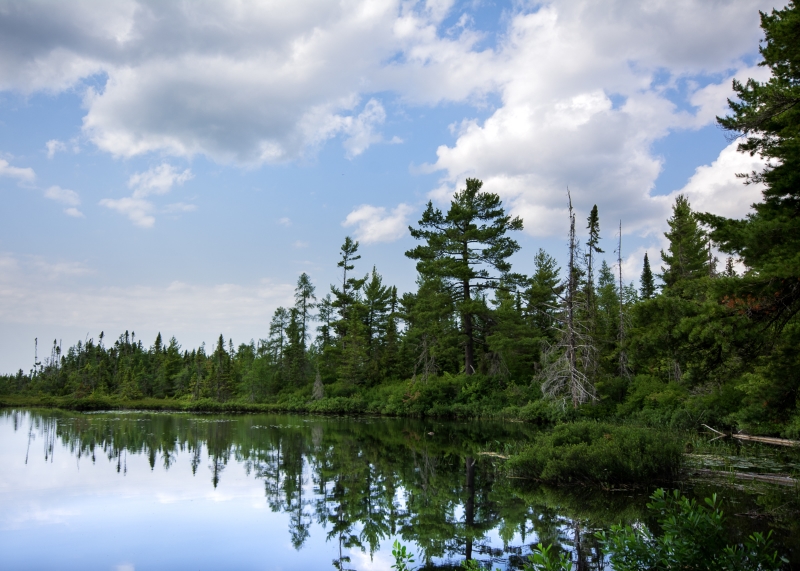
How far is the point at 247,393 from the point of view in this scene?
60.6 metres

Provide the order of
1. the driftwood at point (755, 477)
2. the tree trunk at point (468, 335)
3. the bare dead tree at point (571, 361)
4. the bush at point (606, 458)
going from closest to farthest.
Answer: the driftwood at point (755, 477) < the bush at point (606, 458) < the bare dead tree at point (571, 361) < the tree trunk at point (468, 335)

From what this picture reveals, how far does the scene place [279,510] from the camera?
464 inches

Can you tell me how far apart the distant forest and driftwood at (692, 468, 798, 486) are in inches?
62.9

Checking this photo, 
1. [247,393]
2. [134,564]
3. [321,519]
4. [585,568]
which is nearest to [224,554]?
[134,564]

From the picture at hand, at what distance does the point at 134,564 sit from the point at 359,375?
146ft

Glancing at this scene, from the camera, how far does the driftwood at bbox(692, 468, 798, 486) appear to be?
1157 centimetres

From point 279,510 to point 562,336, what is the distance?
2252 cm

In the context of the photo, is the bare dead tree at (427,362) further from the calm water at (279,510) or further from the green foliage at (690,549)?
the green foliage at (690,549)

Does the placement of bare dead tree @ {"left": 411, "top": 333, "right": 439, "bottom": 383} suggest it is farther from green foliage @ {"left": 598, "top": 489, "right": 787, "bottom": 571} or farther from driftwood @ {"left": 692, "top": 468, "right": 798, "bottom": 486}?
green foliage @ {"left": 598, "top": 489, "right": 787, "bottom": 571}

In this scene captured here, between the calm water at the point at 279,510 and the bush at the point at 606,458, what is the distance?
61 centimetres

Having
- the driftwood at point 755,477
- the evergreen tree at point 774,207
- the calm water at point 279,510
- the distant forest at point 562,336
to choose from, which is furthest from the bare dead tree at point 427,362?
the evergreen tree at point 774,207

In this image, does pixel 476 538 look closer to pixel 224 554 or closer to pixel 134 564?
pixel 224 554

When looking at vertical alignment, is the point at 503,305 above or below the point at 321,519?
above

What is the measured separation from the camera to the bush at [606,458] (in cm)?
1205
